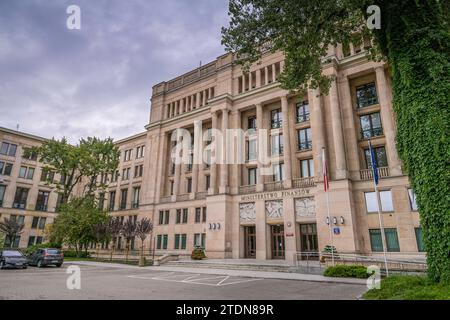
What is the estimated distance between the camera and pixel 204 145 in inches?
1513

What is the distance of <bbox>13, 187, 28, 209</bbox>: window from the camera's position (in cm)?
4997

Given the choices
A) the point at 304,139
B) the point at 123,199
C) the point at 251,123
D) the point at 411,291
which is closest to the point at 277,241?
the point at 304,139

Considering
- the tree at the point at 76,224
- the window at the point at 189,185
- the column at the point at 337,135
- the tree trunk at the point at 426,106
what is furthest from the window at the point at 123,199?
the tree trunk at the point at 426,106

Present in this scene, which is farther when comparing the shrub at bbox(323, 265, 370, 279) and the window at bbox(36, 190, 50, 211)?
the window at bbox(36, 190, 50, 211)

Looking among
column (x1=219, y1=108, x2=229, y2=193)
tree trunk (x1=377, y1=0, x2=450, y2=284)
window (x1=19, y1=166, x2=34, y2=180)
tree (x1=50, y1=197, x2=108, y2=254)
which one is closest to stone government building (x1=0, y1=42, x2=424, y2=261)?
column (x1=219, y1=108, x2=229, y2=193)

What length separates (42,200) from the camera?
177 ft

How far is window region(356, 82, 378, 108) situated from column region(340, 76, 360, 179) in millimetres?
1493

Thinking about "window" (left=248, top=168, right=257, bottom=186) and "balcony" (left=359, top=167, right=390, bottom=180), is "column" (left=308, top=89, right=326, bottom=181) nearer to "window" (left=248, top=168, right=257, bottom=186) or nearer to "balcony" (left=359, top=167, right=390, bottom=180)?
"balcony" (left=359, top=167, right=390, bottom=180)

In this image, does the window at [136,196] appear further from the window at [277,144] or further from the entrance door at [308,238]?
the entrance door at [308,238]

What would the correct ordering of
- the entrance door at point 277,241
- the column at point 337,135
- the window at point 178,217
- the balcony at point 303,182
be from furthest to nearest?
the window at point 178,217, the entrance door at point 277,241, the balcony at point 303,182, the column at point 337,135

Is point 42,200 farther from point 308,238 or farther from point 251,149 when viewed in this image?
point 308,238

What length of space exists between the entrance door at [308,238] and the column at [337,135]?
5.81 metres

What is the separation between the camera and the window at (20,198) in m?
50.0
